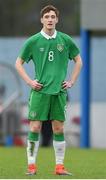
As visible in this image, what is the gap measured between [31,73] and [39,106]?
1173 centimetres

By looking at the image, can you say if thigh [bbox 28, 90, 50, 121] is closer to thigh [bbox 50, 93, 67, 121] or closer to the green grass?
thigh [bbox 50, 93, 67, 121]

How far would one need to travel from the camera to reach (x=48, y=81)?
10.8 meters

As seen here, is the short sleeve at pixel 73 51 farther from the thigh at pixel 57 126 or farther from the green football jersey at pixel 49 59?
the thigh at pixel 57 126

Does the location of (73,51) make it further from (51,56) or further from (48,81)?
(48,81)

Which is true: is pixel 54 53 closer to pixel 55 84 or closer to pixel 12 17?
pixel 55 84

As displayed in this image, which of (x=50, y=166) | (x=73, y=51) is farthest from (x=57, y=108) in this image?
(x=50, y=166)

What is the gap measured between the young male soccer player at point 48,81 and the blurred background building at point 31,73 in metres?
11.2

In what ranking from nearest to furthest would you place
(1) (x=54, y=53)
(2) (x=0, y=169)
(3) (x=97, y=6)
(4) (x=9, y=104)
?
(1) (x=54, y=53), (2) (x=0, y=169), (3) (x=97, y=6), (4) (x=9, y=104)

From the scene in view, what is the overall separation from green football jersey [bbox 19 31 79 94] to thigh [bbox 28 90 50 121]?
0.26 ft

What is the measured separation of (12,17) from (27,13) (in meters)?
0.42

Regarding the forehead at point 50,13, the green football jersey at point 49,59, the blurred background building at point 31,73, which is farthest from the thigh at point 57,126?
the blurred background building at point 31,73

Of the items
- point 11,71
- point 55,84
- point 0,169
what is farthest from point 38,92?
point 11,71

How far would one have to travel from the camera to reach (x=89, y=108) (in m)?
22.2

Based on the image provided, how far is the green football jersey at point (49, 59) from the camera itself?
35.5 feet
